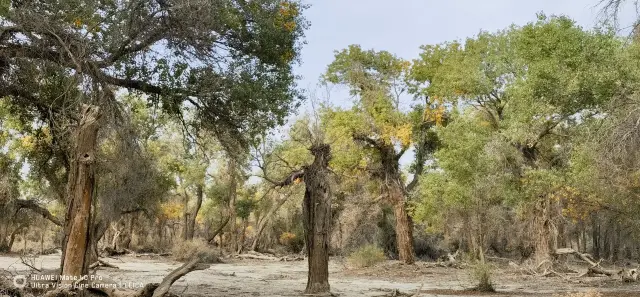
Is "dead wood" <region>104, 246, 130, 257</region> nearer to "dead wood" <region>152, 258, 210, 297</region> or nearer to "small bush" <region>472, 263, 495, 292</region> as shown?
"small bush" <region>472, 263, 495, 292</region>

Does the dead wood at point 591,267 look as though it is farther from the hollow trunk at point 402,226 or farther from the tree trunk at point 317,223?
the tree trunk at point 317,223

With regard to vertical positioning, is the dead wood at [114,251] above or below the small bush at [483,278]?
above

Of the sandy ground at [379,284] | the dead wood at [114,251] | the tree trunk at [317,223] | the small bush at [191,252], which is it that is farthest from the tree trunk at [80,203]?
the dead wood at [114,251]

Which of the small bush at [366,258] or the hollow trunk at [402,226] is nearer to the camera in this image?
the small bush at [366,258]

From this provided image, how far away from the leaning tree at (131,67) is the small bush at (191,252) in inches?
805

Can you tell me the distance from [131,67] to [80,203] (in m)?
3.82

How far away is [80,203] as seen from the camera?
9.28 metres

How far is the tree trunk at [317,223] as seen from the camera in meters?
13.7

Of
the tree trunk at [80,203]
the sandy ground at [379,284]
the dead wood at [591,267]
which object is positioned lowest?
the sandy ground at [379,284]

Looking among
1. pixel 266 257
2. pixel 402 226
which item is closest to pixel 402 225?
pixel 402 226

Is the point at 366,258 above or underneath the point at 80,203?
underneath

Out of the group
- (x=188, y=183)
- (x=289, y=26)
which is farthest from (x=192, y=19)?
(x=188, y=183)

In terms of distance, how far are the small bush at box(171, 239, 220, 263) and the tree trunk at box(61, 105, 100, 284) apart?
24.5 metres

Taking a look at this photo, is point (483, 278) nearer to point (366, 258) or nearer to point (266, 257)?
point (366, 258)
